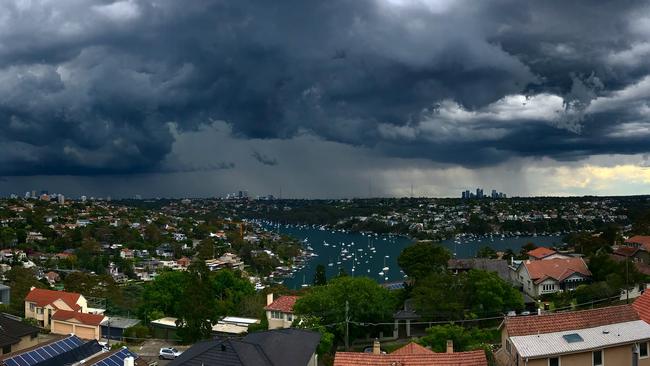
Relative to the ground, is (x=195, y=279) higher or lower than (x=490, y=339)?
higher

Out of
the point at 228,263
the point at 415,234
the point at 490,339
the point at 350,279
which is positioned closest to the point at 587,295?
the point at 490,339

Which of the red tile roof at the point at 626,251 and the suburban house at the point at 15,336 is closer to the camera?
the suburban house at the point at 15,336

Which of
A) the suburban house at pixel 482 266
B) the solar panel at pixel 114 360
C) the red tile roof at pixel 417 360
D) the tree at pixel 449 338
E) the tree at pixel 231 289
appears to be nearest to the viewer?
the red tile roof at pixel 417 360

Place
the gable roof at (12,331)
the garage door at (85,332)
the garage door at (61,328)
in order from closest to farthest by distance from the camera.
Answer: the gable roof at (12,331), the garage door at (85,332), the garage door at (61,328)

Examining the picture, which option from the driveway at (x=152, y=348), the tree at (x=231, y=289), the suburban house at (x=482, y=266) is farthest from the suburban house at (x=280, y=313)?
the suburban house at (x=482, y=266)

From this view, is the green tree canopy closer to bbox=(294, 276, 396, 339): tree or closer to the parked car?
bbox=(294, 276, 396, 339): tree

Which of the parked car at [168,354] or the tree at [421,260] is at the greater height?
the tree at [421,260]

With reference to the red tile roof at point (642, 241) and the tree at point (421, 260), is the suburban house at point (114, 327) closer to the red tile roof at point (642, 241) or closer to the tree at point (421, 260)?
the tree at point (421, 260)

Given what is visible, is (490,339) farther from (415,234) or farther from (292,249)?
(415,234)
